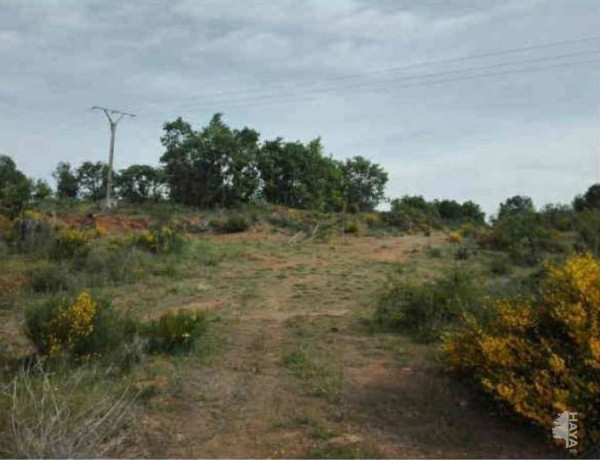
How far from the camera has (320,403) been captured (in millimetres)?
5453

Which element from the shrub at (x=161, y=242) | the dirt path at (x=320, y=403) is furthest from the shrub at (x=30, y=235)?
the dirt path at (x=320, y=403)

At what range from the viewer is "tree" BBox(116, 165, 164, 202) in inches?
1997

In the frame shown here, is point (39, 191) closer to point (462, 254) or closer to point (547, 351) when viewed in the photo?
point (462, 254)

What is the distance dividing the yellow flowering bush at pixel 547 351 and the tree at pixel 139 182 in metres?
46.2

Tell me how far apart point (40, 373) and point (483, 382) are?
11.3 ft

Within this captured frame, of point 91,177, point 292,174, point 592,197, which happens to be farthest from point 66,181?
point 592,197

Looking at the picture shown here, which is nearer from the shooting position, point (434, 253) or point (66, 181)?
point (434, 253)

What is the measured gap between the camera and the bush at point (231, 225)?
1124 inches

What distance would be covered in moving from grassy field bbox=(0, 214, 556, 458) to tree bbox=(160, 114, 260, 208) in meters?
35.6

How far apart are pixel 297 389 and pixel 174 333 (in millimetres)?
1740

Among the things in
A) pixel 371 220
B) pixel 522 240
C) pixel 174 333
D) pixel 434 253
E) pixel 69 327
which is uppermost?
pixel 371 220

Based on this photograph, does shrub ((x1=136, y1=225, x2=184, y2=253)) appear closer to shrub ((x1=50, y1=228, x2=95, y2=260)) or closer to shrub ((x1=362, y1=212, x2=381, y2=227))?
shrub ((x1=50, y1=228, x2=95, y2=260))

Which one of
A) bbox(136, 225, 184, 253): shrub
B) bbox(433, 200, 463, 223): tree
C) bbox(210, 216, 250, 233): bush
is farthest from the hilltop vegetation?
bbox(433, 200, 463, 223): tree

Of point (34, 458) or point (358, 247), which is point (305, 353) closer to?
point (34, 458)
